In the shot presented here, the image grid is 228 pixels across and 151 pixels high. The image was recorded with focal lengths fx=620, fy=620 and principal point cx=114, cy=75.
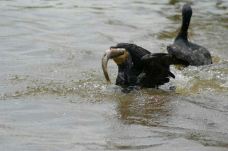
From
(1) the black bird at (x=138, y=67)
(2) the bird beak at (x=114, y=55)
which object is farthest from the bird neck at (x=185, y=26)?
(2) the bird beak at (x=114, y=55)

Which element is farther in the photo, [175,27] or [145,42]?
[175,27]

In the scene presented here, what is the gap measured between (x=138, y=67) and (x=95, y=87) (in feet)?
1.99

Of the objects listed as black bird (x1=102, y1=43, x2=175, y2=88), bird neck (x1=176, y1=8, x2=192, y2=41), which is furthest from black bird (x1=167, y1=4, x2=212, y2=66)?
black bird (x1=102, y1=43, x2=175, y2=88)

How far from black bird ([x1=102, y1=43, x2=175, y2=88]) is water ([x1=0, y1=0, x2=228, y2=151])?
5.7 inches

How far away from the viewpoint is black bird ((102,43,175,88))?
24.5ft

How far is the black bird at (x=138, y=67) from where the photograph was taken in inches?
294

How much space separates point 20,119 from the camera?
20.3ft

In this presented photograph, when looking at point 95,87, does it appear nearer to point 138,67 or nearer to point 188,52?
point 138,67

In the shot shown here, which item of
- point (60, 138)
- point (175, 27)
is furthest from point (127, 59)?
point (175, 27)

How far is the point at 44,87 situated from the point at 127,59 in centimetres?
109

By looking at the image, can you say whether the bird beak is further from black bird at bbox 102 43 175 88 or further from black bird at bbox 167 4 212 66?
black bird at bbox 167 4 212 66

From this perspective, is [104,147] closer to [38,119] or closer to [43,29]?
[38,119]

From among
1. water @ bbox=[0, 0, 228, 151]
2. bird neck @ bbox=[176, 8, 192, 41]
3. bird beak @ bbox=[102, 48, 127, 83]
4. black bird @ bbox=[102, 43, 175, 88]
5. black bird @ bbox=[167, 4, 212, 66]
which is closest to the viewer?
water @ bbox=[0, 0, 228, 151]

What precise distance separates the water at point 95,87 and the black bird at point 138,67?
0.47 feet
